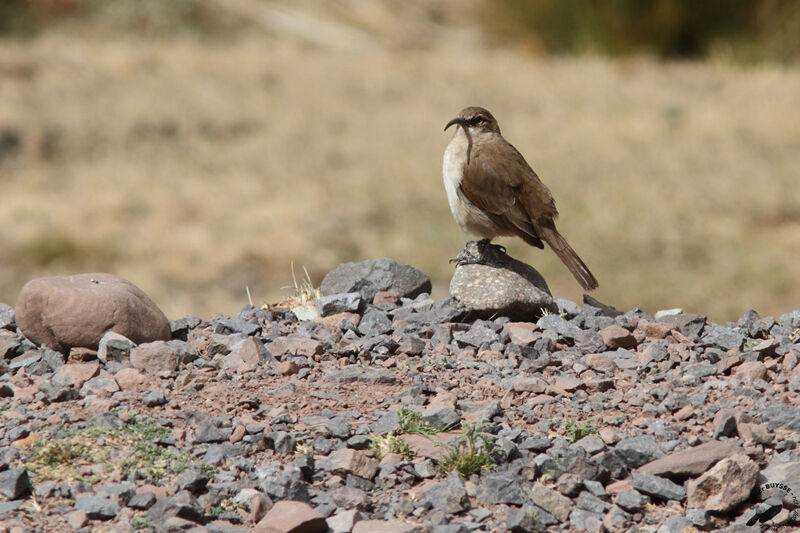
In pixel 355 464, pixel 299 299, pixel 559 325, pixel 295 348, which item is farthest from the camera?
pixel 299 299

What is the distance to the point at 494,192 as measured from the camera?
5930 mm

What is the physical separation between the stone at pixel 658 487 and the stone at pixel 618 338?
1.33m

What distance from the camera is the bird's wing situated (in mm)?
5938

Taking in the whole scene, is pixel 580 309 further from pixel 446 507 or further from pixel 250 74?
pixel 250 74

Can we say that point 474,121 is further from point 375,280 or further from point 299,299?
point 299,299

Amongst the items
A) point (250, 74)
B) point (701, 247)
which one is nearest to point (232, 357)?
point (701, 247)

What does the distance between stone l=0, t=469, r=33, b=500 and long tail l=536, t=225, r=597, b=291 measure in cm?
328

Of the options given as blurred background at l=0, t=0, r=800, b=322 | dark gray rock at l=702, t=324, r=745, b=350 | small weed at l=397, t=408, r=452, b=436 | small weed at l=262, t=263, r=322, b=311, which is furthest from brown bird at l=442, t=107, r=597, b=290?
Result: blurred background at l=0, t=0, r=800, b=322

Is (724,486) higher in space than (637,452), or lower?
lower

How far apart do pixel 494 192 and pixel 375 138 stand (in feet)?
30.2

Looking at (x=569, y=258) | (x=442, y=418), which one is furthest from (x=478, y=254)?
(x=442, y=418)

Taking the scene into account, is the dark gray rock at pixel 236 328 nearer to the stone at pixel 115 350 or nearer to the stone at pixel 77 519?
the stone at pixel 115 350

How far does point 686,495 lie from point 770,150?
10.7 metres

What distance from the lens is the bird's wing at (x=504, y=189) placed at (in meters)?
5.94
